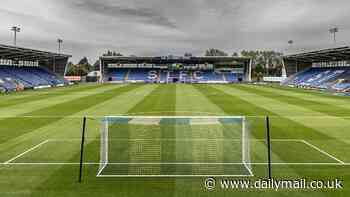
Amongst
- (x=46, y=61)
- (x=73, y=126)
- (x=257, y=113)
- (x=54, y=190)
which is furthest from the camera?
(x=46, y=61)

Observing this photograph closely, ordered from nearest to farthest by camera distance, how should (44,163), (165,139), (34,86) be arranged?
(44,163), (165,139), (34,86)

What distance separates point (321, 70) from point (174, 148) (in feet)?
242

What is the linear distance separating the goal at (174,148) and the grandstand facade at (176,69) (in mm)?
83897

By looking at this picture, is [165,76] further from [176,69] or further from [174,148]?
[174,148]

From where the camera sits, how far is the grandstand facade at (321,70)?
5938 centimetres

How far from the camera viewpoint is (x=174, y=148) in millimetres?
13797

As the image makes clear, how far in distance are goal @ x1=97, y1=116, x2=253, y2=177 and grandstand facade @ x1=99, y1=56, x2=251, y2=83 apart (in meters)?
83.9

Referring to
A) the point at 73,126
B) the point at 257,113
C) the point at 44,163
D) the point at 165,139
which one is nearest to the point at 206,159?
the point at 165,139

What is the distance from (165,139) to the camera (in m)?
15.3

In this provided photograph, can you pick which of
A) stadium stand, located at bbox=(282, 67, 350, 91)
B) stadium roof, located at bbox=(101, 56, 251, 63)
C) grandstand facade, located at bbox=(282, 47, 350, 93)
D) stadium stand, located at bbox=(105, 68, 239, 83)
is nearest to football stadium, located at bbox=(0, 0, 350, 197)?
stadium stand, located at bbox=(282, 67, 350, 91)

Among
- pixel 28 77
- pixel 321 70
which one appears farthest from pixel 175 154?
pixel 321 70

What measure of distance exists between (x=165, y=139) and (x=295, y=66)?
82875 millimetres

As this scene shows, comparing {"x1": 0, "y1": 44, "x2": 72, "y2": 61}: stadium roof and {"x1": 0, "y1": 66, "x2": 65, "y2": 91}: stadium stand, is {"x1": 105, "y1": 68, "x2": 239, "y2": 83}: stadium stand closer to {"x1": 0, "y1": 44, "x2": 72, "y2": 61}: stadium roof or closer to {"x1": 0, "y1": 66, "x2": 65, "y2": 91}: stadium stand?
{"x1": 0, "y1": 66, "x2": 65, "y2": 91}: stadium stand

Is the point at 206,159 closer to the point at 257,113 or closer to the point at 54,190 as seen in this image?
the point at 54,190
